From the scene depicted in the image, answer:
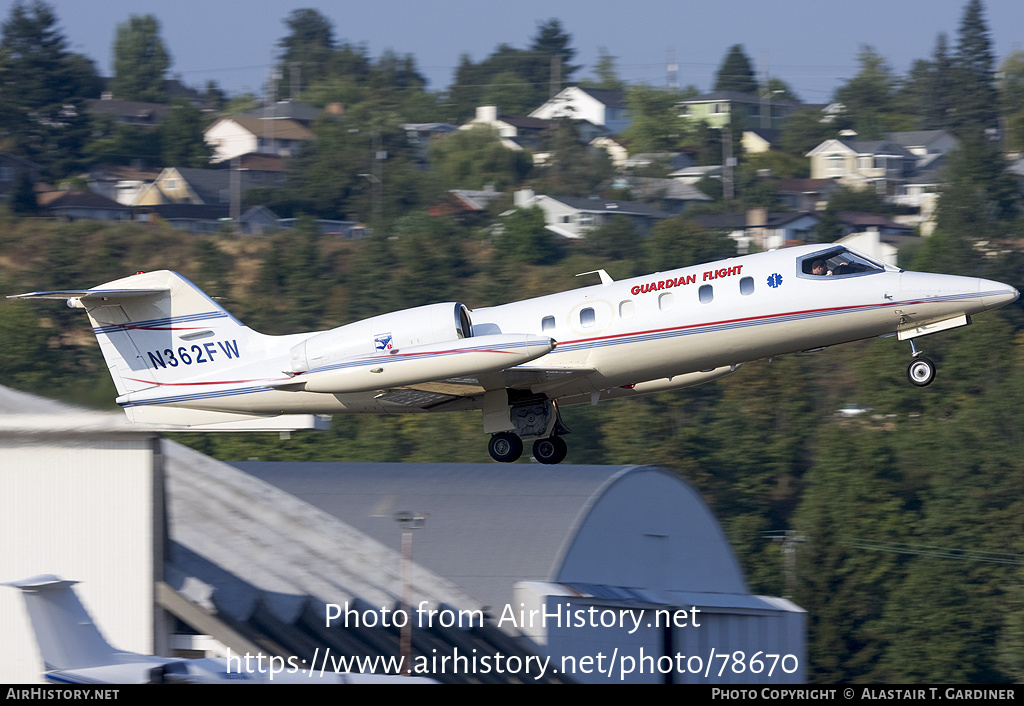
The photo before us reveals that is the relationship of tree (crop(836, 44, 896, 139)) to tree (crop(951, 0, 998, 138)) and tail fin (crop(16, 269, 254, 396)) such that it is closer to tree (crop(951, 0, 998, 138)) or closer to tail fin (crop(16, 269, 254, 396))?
tree (crop(951, 0, 998, 138))

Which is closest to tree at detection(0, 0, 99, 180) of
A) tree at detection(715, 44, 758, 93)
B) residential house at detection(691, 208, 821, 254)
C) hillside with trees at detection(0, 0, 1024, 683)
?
hillside with trees at detection(0, 0, 1024, 683)

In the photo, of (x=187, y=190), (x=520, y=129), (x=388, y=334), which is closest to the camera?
(x=388, y=334)

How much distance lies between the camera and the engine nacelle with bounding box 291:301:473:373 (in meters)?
22.6

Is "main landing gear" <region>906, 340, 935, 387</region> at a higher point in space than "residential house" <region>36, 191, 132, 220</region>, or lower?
lower

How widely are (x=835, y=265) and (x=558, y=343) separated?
15.4 ft

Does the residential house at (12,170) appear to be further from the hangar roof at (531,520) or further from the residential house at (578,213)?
the hangar roof at (531,520)

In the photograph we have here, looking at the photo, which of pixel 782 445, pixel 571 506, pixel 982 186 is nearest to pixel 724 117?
pixel 982 186

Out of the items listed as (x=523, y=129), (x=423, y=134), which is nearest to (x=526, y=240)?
(x=423, y=134)

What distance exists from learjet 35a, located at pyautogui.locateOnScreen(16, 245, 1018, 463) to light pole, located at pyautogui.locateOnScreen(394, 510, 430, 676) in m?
2.17

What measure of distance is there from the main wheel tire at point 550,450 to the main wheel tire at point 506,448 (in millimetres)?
483

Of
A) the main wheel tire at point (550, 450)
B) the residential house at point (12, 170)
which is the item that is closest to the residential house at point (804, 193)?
the residential house at point (12, 170)

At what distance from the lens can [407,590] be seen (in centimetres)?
2445

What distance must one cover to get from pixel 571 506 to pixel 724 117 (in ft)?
433

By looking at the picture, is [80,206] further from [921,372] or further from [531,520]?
[921,372]
